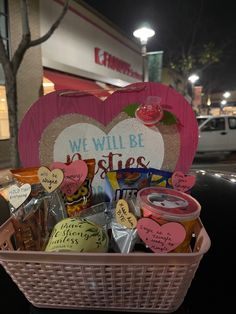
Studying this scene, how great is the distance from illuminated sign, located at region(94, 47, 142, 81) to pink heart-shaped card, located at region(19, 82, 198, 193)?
12.5m

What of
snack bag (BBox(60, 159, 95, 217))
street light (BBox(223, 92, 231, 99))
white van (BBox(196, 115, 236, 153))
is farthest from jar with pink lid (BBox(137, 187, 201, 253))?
street light (BBox(223, 92, 231, 99))

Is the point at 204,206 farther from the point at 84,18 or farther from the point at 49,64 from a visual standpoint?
the point at 84,18

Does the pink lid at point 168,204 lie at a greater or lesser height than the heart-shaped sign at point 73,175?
lesser

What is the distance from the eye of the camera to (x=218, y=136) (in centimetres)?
1123

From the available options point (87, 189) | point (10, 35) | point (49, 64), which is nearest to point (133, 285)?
point (87, 189)

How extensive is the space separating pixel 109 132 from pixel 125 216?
0.45 meters

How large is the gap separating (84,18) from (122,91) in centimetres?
1201

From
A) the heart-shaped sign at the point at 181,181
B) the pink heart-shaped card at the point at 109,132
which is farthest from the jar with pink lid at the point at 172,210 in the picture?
the pink heart-shaped card at the point at 109,132

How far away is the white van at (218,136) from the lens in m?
11.2

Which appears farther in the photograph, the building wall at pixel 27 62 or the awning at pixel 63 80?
the awning at pixel 63 80

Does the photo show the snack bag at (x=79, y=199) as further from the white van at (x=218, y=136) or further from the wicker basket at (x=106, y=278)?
the white van at (x=218, y=136)

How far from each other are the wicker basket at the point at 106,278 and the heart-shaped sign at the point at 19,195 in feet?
0.70

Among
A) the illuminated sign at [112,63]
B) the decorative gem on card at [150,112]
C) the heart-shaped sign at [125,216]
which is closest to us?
the heart-shaped sign at [125,216]

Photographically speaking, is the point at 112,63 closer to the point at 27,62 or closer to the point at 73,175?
the point at 27,62
